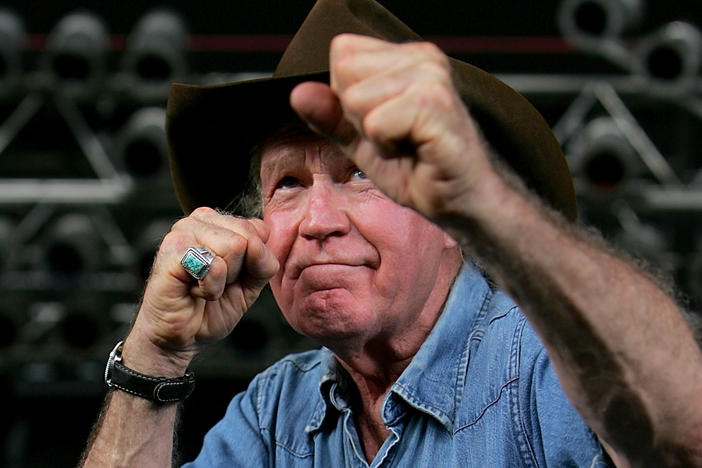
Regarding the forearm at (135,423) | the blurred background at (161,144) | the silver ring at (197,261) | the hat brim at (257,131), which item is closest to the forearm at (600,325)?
the hat brim at (257,131)

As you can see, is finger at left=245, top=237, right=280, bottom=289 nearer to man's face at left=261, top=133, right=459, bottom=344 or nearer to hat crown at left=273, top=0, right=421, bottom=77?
man's face at left=261, top=133, right=459, bottom=344

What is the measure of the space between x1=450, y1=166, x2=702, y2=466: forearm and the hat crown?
0.68 meters

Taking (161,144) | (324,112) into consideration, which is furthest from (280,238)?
(161,144)

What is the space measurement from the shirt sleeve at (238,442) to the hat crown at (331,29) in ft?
2.12

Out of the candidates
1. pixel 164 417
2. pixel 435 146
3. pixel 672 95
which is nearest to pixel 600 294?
pixel 435 146

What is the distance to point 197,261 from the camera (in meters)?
1.69

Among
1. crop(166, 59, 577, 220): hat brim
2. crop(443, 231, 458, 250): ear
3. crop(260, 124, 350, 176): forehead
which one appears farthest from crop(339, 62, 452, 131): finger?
crop(443, 231, 458, 250): ear

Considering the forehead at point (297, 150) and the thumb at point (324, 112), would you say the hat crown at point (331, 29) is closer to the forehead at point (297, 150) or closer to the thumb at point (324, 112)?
the forehead at point (297, 150)

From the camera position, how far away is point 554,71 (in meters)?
4.75

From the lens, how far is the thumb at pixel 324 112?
1.20m

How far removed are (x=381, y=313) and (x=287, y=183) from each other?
0.30 meters

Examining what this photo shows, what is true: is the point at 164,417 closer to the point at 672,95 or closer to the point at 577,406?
the point at 577,406

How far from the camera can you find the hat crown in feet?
6.00

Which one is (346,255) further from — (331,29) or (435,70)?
(435,70)
